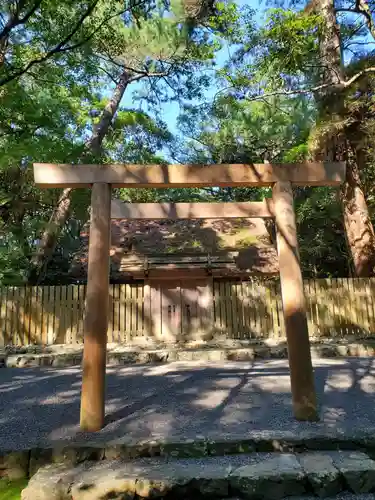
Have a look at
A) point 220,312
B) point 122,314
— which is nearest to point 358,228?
point 220,312

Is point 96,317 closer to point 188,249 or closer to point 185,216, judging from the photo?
point 185,216

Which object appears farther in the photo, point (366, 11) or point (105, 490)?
point (366, 11)

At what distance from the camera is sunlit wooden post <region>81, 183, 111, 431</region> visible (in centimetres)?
361

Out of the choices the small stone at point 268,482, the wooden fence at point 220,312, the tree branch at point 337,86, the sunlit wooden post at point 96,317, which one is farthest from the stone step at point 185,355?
the tree branch at point 337,86

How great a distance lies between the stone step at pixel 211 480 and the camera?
2.60 metres

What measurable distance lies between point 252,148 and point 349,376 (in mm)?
13899

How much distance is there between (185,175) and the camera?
4.23 m

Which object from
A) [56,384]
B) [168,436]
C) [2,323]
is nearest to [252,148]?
[2,323]

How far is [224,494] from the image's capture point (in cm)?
268

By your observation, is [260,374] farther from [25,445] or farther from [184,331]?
[184,331]

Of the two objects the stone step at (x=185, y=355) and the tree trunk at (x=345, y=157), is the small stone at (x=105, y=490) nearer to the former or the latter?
the stone step at (x=185, y=355)

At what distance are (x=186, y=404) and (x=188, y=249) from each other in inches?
365

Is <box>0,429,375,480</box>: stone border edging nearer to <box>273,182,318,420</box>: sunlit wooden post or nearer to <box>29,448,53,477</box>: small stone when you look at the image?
<box>29,448,53,477</box>: small stone

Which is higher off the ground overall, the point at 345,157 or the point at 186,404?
the point at 345,157
